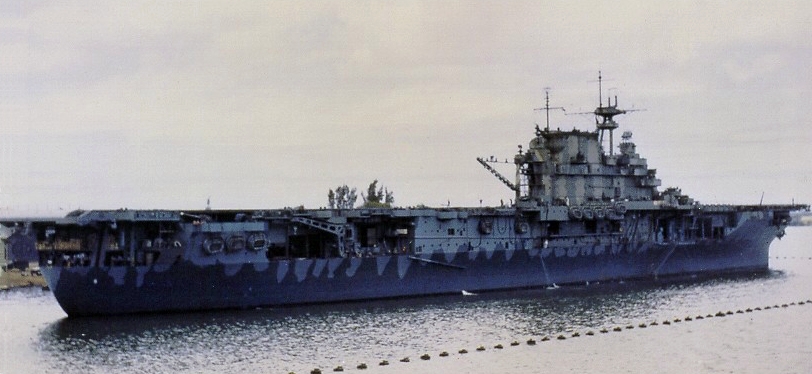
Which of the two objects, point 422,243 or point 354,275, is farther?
point 422,243

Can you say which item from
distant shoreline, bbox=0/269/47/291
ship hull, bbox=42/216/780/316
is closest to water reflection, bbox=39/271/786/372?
ship hull, bbox=42/216/780/316

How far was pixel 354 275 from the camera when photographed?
32594mm

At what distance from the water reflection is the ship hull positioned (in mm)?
523

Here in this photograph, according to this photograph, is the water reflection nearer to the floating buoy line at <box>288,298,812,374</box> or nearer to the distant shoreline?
the floating buoy line at <box>288,298,812,374</box>

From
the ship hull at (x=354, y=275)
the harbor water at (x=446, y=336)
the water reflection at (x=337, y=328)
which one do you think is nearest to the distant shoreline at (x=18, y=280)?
the harbor water at (x=446, y=336)

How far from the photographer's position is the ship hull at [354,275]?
94.4ft

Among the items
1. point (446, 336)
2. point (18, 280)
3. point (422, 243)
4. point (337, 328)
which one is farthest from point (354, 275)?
point (18, 280)

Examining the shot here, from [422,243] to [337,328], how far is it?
7561mm

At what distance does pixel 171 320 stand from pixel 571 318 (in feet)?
36.9

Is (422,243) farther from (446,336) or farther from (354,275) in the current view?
(446,336)

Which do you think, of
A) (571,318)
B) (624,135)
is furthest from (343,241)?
(624,135)

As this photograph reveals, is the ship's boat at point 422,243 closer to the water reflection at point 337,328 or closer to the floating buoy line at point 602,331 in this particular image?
the water reflection at point 337,328

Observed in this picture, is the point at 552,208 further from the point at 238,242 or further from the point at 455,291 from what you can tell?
the point at 238,242

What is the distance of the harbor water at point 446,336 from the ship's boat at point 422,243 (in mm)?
814
